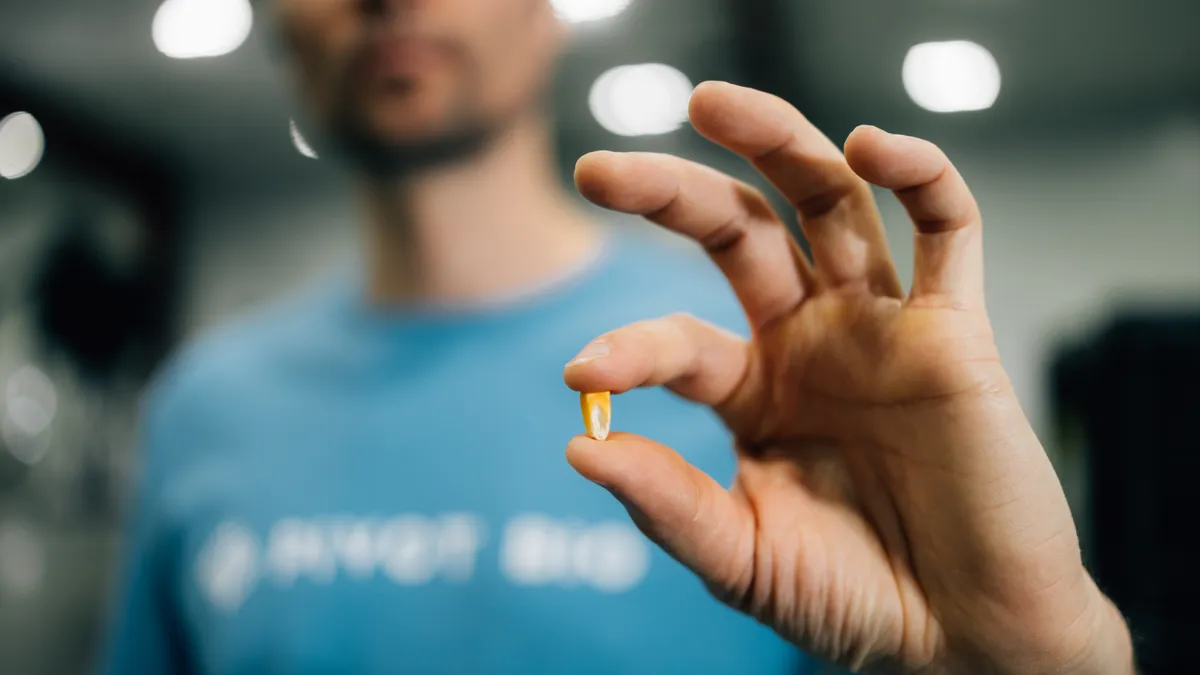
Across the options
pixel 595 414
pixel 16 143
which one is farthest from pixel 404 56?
pixel 16 143

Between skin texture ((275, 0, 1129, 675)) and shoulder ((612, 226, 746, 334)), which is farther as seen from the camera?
shoulder ((612, 226, 746, 334))

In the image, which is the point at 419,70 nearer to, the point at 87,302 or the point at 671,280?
the point at 671,280

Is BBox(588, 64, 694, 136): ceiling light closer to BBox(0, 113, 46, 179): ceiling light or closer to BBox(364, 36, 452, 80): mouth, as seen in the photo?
BBox(364, 36, 452, 80): mouth

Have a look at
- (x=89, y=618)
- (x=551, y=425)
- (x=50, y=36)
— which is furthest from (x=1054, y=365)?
(x=89, y=618)

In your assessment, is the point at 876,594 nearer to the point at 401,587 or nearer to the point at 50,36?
the point at 401,587

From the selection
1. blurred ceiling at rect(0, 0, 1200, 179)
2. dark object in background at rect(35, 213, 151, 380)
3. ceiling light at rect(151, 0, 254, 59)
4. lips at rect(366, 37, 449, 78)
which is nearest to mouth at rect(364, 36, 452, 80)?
lips at rect(366, 37, 449, 78)

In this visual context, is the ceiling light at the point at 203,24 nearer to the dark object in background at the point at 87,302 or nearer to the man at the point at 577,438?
the man at the point at 577,438

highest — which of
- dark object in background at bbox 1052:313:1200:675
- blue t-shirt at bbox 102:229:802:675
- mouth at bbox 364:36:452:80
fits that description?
mouth at bbox 364:36:452:80

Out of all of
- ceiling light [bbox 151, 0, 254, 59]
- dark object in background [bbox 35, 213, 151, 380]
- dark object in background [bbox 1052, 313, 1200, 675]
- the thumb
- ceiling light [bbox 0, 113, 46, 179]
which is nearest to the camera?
the thumb
